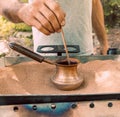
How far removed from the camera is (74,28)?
1152 millimetres

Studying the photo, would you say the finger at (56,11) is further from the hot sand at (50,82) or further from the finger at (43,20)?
the hot sand at (50,82)

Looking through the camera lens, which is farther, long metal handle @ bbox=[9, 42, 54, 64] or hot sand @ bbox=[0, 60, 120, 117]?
long metal handle @ bbox=[9, 42, 54, 64]

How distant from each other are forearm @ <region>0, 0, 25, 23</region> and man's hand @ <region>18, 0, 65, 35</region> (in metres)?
0.04

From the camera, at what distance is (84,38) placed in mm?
1178

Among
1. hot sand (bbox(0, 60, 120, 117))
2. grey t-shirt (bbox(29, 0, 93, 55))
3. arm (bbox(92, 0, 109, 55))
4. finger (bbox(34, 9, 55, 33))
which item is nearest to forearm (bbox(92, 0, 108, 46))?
arm (bbox(92, 0, 109, 55))

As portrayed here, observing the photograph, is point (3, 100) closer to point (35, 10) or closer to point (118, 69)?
point (35, 10)

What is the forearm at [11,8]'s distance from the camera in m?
0.86

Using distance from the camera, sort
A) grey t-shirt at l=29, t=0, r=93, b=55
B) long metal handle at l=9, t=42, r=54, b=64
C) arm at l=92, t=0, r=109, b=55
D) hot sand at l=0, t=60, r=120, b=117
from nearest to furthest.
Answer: hot sand at l=0, t=60, r=120, b=117
long metal handle at l=9, t=42, r=54, b=64
grey t-shirt at l=29, t=0, r=93, b=55
arm at l=92, t=0, r=109, b=55

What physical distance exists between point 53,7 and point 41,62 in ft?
0.58

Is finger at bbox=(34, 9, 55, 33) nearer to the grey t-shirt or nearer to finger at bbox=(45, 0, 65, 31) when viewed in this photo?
finger at bbox=(45, 0, 65, 31)

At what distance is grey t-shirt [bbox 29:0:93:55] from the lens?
114 cm

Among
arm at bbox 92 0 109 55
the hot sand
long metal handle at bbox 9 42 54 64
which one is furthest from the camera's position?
arm at bbox 92 0 109 55

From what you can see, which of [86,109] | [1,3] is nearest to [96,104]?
[86,109]

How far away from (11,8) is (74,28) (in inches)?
13.0
